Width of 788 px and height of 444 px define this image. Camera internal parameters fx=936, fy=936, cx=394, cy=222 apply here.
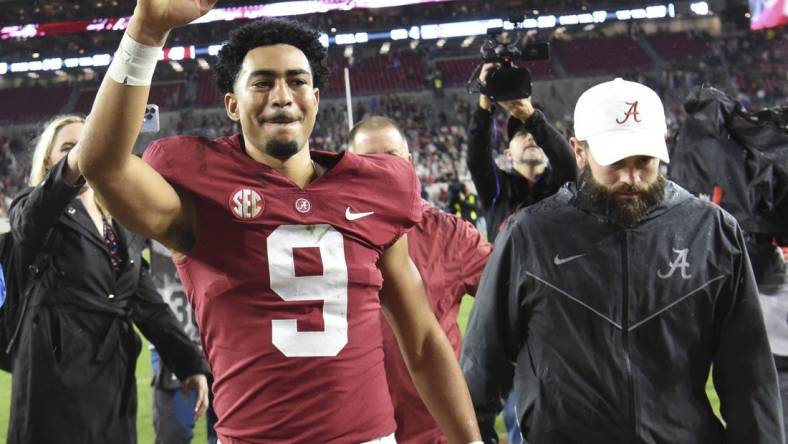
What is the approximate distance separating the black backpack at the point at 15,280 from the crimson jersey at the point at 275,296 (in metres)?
1.42

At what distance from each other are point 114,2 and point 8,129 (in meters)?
7.17

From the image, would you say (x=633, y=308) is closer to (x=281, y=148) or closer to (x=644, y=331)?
(x=644, y=331)

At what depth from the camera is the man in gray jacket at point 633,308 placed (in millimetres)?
2320

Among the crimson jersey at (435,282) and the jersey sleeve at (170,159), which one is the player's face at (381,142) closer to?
the crimson jersey at (435,282)

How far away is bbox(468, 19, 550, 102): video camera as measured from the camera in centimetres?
371

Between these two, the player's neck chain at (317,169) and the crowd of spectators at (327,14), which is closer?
the player's neck chain at (317,169)

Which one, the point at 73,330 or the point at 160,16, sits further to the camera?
the point at 73,330

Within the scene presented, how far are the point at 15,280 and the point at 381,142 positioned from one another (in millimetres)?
1455

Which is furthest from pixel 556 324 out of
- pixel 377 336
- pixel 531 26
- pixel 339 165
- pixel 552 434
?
pixel 531 26

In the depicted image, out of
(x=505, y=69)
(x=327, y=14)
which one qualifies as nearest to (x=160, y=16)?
(x=505, y=69)

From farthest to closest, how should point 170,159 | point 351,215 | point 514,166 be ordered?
point 514,166, point 351,215, point 170,159

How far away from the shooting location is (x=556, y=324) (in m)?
2.41

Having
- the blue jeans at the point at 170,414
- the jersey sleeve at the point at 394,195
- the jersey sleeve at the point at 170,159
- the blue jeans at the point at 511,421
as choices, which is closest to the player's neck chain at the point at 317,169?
the jersey sleeve at the point at 394,195

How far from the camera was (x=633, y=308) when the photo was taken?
2346mm
